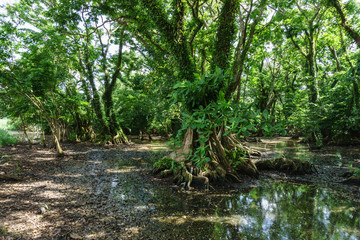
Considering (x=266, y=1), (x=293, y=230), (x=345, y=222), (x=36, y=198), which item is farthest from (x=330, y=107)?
(x=36, y=198)

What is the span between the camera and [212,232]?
3.56 metres

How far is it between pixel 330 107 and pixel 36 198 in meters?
18.0

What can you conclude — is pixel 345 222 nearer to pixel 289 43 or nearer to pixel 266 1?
pixel 266 1

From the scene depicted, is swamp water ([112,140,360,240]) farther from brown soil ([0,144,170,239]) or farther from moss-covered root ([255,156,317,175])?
moss-covered root ([255,156,317,175])

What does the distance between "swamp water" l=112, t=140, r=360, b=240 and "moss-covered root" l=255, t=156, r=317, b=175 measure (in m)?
1.50

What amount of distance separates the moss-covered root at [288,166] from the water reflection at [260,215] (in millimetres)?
2018

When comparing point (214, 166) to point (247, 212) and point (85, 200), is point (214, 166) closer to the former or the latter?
point (247, 212)

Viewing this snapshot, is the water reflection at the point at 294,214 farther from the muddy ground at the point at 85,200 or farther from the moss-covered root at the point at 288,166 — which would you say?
the moss-covered root at the point at 288,166

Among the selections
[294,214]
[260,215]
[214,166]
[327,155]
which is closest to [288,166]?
[214,166]

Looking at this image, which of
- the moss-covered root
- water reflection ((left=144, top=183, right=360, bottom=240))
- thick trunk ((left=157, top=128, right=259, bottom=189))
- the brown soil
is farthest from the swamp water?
the moss-covered root

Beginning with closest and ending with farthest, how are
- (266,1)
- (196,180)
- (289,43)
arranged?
1. (196,180)
2. (266,1)
3. (289,43)

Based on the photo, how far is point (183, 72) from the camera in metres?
6.84

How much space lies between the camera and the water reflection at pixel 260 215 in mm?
3566

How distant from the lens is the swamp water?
3562mm
